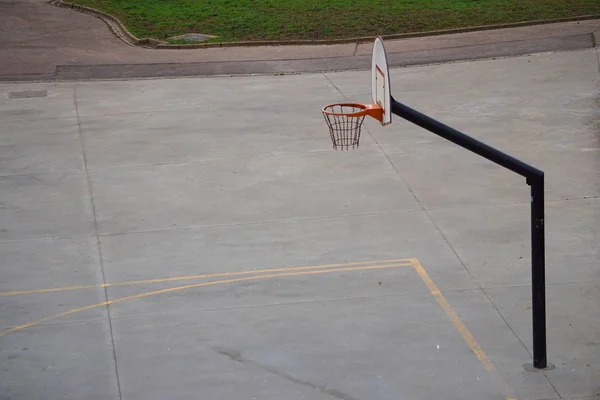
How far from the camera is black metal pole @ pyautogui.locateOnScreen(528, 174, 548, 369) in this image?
961cm

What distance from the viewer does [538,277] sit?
386 inches

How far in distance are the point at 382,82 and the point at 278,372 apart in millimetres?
3100

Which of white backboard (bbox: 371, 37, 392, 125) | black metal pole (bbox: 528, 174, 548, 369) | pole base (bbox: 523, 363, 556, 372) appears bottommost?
pole base (bbox: 523, 363, 556, 372)

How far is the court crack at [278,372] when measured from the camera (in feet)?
31.6

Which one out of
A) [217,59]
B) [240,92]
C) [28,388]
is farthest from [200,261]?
[217,59]

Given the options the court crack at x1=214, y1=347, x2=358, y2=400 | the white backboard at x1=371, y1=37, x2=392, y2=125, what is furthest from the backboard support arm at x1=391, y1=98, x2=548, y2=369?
the court crack at x1=214, y1=347, x2=358, y2=400

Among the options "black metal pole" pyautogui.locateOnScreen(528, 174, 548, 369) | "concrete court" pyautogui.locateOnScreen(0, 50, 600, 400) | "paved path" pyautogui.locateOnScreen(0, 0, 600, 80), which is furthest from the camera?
"paved path" pyautogui.locateOnScreen(0, 0, 600, 80)

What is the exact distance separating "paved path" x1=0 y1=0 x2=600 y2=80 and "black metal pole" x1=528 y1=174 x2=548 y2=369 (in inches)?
596

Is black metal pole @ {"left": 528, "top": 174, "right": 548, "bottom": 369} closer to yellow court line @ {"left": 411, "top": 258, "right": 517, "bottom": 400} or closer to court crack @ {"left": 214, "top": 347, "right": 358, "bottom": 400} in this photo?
yellow court line @ {"left": 411, "top": 258, "right": 517, "bottom": 400}

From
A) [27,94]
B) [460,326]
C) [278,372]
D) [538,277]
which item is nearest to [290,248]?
[460,326]

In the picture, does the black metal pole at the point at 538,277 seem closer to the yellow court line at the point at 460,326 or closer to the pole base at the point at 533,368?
the pole base at the point at 533,368

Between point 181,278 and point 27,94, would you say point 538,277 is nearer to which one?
point 181,278

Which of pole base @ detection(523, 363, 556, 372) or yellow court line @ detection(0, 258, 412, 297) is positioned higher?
pole base @ detection(523, 363, 556, 372)

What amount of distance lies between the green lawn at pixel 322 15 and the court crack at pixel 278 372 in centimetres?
1794
